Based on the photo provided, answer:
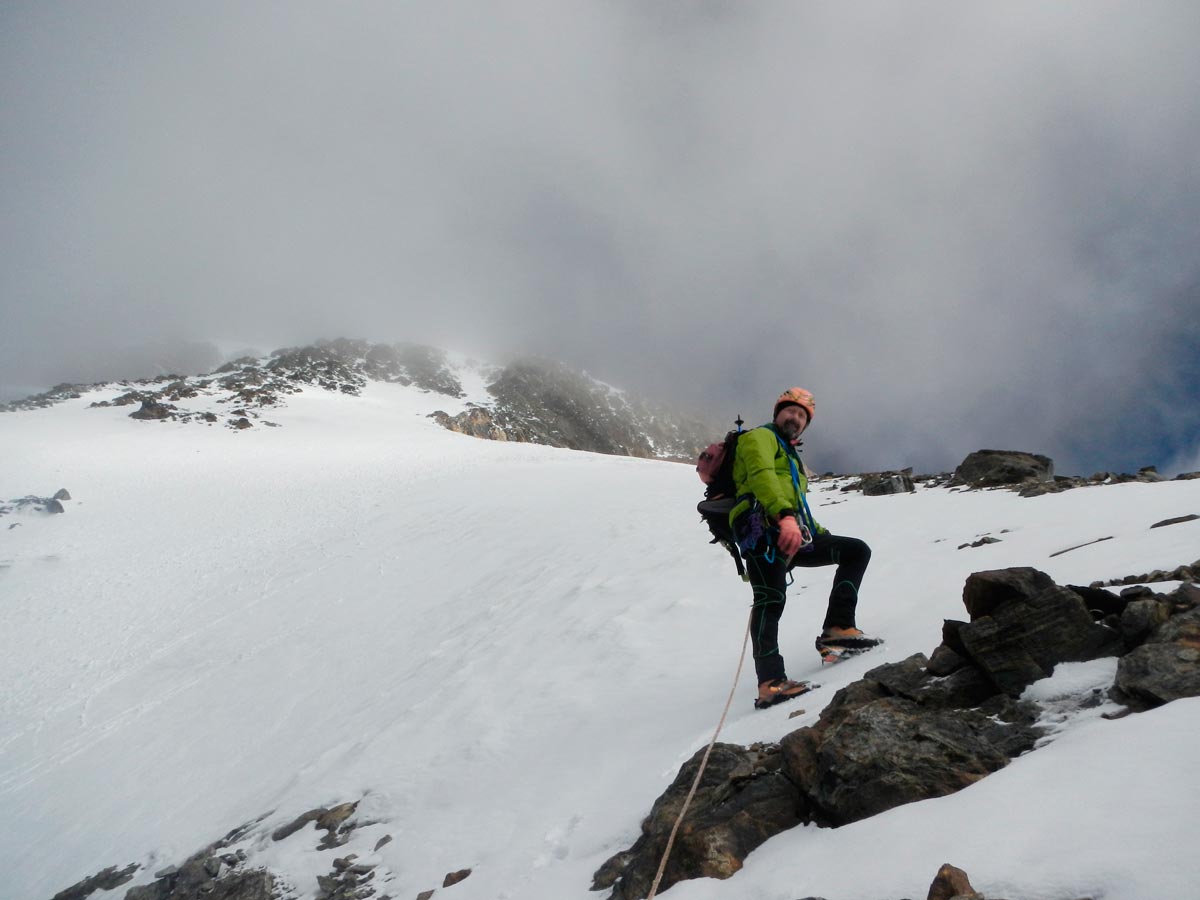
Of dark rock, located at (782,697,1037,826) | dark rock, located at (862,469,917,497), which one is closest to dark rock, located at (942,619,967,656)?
dark rock, located at (782,697,1037,826)

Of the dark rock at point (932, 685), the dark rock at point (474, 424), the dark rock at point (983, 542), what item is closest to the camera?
the dark rock at point (932, 685)

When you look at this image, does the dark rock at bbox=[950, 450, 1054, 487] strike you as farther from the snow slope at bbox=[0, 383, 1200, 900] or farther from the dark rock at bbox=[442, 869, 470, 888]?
the dark rock at bbox=[442, 869, 470, 888]

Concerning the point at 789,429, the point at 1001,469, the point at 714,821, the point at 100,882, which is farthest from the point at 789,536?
the point at 1001,469

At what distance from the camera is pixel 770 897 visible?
8.62 ft

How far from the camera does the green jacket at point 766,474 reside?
479cm

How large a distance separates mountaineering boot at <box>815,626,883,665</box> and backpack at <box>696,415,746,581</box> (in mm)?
1022

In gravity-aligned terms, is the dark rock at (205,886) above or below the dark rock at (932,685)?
below

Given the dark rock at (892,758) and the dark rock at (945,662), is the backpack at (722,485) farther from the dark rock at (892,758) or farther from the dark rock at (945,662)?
the dark rock at (892,758)

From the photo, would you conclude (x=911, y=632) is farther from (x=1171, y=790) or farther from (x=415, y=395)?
(x=415, y=395)

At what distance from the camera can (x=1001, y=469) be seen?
15.0 metres

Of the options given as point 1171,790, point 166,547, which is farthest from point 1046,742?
point 166,547

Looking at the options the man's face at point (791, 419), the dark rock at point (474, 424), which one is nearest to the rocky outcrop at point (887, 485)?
the man's face at point (791, 419)

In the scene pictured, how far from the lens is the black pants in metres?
4.97

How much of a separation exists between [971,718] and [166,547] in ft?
79.9
